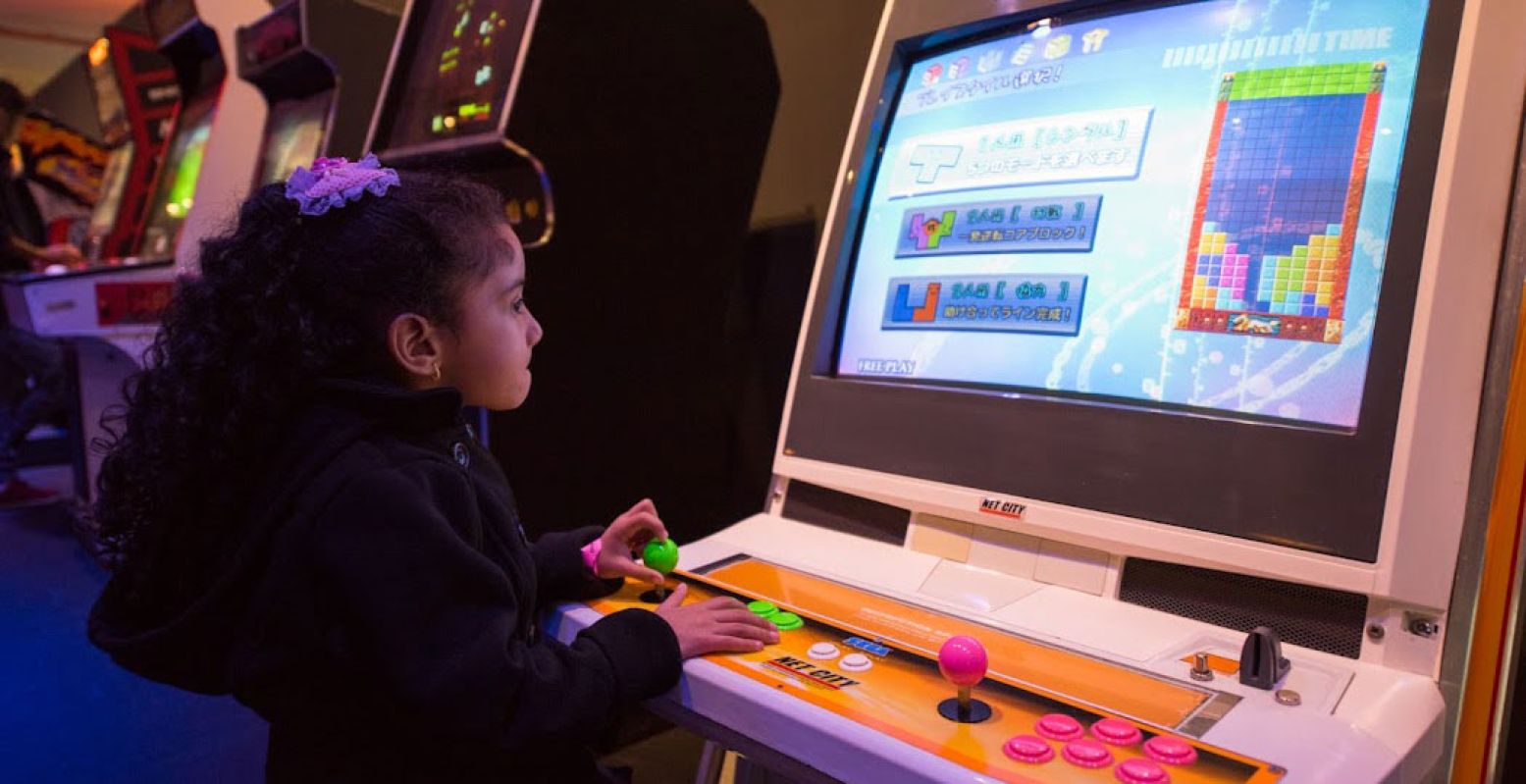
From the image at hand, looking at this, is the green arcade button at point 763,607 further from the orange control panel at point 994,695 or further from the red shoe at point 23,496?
the red shoe at point 23,496

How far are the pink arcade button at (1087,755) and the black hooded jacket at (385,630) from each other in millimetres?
319

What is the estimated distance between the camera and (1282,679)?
75cm

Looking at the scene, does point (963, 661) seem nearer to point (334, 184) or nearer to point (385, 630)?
point (385, 630)

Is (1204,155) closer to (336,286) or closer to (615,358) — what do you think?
(336,286)

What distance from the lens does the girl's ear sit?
0.92 metres

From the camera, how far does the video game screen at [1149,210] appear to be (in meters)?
0.85

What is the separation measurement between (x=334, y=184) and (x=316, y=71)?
220cm

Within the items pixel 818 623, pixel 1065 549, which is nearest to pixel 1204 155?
pixel 1065 549

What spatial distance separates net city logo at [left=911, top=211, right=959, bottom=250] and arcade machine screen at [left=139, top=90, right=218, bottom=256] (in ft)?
10.7

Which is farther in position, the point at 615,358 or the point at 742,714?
the point at 615,358

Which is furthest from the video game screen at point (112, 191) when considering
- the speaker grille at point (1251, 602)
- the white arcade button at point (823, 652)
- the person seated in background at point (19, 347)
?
the speaker grille at point (1251, 602)

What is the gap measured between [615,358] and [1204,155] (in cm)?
101

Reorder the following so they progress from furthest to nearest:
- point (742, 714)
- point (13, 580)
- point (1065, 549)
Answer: point (13, 580) < point (1065, 549) < point (742, 714)

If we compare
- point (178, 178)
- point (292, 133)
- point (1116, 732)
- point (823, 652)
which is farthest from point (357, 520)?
point (178, 178)
